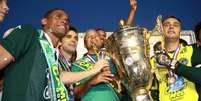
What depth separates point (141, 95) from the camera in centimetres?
209

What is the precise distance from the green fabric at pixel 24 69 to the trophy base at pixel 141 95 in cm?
58

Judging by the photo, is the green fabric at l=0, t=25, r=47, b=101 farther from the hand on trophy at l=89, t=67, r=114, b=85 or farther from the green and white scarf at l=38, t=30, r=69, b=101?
the hand on trophy at l=89, t=67, r=114, b=85

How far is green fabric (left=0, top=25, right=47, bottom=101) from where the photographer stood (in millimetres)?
1668

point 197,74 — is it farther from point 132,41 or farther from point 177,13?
point 177,13

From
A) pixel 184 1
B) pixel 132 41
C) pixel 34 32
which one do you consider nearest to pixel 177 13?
pixel 184 1

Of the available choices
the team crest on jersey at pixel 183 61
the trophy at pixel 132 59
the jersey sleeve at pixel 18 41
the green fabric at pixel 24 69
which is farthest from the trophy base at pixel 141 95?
the jersey sleeve at pixel 18 41

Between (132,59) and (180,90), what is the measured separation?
1.26 ft

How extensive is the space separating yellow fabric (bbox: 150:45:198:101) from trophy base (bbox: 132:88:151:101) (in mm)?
227

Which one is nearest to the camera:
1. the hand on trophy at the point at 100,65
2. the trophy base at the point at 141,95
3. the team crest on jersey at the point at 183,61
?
the hand on trophy at the point at 100,65

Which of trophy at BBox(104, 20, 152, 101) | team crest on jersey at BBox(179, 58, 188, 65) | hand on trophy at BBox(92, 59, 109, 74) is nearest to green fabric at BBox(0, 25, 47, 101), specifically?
hand on trophy at BBox(92, 59, 109, 74)

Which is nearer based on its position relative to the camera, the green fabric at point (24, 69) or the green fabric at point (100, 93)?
the green fabric at point (24, 69)

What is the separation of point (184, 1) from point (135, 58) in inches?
89.0

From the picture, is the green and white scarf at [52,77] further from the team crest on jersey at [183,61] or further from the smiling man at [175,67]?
the team crest on jersey at [183,61]

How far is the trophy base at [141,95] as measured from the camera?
2079 millimetres
